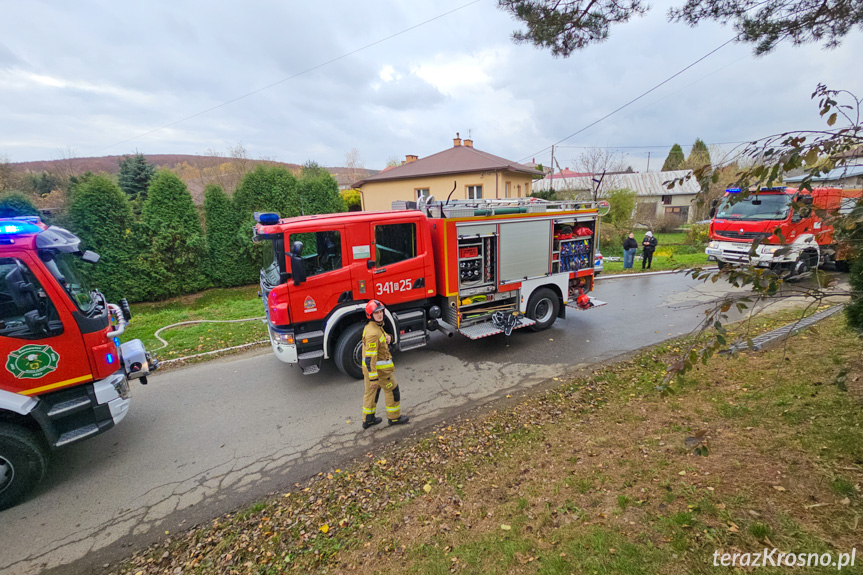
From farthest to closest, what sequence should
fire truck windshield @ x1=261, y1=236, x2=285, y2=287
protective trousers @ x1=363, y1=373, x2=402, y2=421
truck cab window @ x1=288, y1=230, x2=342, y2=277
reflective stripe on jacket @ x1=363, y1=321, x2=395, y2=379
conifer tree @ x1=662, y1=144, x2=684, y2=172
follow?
conifer tree @ x1=662, y1=144, x2=684, y2=172 → truck cab window @ x1=288, y1=230, x2=342, y2=277 → fire truck windshield @ x1=261, y1=236, x2=285, y2=287 → protective trousers @ x1=363, y1=373, x2=402, y2=421 → reflective stripe on jacket @ x1=363, y1=321, x2=395, y2=379

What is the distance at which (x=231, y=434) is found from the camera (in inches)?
189

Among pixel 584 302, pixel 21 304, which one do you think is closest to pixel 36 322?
pixel 21 304

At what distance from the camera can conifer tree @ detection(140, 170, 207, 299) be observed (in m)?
13.2

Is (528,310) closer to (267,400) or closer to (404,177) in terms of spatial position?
(267,400)

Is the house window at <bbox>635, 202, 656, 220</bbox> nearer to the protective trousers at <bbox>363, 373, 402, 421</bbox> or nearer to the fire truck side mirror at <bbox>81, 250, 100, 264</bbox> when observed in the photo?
the protective trousers at <bbox>363, 373, 402, 421</bbox>

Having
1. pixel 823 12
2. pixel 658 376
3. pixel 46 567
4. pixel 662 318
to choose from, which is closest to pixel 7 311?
pixel 46 567

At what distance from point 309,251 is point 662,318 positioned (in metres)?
7.56

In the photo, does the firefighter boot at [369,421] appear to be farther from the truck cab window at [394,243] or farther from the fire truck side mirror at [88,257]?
the fire truck side mirror at [88,257]

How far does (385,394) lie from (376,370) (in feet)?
1.19

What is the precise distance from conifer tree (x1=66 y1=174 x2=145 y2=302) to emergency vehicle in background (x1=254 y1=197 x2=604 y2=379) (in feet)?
33.4

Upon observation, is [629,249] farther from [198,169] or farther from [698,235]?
[198,169]

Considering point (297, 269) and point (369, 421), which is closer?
point (369, 421)

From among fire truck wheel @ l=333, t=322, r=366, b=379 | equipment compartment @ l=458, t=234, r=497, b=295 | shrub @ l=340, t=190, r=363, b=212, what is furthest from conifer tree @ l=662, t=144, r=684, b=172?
fire truck wheel @ l=333, t=322, r=366, b=379

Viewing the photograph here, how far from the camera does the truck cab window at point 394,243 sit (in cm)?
590
